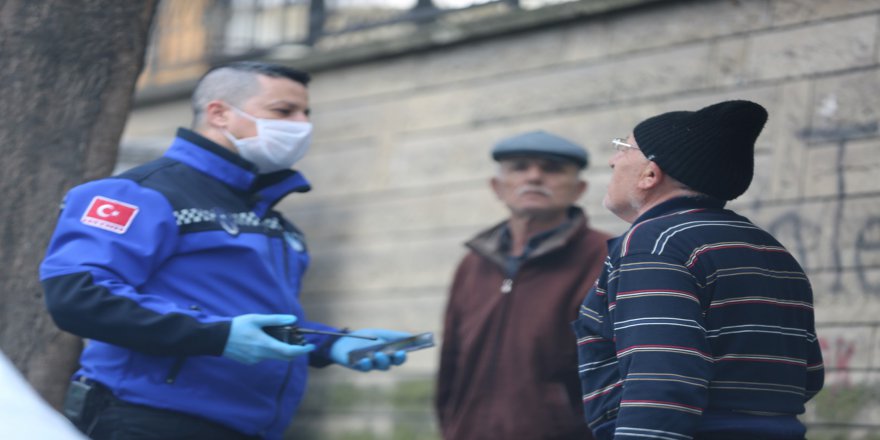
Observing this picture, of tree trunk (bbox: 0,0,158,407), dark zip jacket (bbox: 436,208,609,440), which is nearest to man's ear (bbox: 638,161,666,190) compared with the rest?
dark zip jacket (bbox: 436,208,609,440)

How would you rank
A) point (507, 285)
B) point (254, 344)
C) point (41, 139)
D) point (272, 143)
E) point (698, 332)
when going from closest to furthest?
point (698, 332)
point (254, 344)
point (272, 143)
point (41, 139)
point (507, 285)

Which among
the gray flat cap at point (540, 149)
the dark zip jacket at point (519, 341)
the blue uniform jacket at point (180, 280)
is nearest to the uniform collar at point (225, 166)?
the blue uniform jacket at point (180, 280)

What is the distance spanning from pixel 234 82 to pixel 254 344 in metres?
1.02

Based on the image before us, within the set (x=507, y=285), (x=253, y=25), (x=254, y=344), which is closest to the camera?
(x=254, y=344)

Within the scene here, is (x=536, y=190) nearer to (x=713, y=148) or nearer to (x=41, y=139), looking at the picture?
(x=41, y=139)

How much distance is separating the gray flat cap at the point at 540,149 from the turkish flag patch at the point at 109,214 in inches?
82.8

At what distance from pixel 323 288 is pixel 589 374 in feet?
16.6

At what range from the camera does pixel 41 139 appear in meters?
4.72

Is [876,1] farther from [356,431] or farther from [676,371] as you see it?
[356,431]

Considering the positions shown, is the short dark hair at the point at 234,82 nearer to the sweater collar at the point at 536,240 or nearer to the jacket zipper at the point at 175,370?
the jacket zipper at the point at 175,370

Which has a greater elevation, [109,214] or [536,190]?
[109,214]

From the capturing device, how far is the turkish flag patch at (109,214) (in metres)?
3.94

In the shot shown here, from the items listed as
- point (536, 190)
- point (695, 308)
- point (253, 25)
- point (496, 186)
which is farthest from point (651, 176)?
point (253, 25)

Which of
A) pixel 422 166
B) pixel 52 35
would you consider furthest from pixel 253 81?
pixel 422 166
